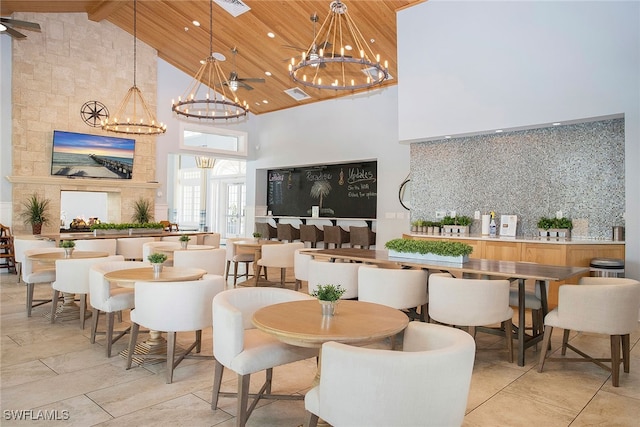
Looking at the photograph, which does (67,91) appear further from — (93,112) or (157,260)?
(157,260)

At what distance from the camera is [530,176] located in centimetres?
658

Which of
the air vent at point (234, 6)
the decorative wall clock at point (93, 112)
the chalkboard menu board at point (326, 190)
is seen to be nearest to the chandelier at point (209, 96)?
the air vent at point (234, 6)

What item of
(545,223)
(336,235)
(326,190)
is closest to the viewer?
(545,223)

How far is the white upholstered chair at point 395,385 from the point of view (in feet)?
5.55

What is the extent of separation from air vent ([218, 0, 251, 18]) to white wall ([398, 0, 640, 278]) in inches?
107

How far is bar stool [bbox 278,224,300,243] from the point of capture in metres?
10.9

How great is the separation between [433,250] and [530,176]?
125 inches

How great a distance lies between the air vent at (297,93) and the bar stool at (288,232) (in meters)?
3.17

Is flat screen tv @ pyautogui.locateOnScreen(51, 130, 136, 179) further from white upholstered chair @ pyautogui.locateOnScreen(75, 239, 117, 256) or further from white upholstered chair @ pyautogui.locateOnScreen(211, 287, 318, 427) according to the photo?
white upholstered chair @ pyautogui.locateOnScreen(211, 287, 318, 427)

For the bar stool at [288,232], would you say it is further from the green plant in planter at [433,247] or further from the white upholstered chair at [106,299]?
the white upholstered chair at [106,299]

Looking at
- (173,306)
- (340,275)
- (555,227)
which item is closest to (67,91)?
(340,275)

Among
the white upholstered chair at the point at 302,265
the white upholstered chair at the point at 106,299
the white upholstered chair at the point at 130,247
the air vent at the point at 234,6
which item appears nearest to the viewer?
the white upholstered chair at the point at 106,299

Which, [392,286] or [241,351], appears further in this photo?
[392,286]

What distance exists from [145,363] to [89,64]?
8429 millimetres
